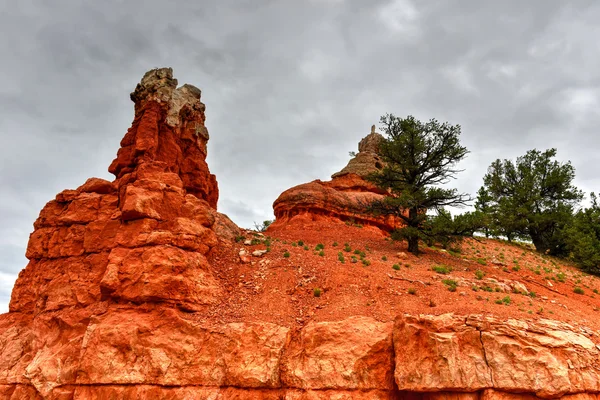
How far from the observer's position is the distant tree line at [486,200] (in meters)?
22.5

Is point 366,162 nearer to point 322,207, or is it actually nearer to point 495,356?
point 322,207

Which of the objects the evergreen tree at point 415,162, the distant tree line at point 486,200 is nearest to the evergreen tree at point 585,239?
the distant tree line at point 486,200

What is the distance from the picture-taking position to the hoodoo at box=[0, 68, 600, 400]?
10469mm

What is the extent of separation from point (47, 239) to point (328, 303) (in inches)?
543

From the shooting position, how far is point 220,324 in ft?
42.2

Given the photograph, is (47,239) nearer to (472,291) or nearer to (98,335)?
(98,335)

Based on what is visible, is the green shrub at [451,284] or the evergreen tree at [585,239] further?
the evergreen tree at [585,239]

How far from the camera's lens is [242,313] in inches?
530

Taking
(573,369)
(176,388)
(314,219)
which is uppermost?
(314,219)

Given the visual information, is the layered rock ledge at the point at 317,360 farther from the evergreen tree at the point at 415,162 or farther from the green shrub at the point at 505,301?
the evergreen tree at the point at 415,162

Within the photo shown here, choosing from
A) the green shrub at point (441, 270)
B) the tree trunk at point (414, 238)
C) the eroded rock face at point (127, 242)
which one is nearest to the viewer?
the eroded rock face at point (127, 242)

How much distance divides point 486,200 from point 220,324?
110ft

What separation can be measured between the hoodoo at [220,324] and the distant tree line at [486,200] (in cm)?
433

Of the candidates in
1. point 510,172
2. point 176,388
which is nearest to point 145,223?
point 176,388
